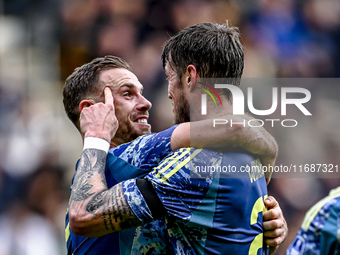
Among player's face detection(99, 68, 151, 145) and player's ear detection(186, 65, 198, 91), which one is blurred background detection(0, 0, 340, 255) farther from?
player's ear detection(186, 65, 198, 91)

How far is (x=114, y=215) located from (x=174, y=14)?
4775 millimetres

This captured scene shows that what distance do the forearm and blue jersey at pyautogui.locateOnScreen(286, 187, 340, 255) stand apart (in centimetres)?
83

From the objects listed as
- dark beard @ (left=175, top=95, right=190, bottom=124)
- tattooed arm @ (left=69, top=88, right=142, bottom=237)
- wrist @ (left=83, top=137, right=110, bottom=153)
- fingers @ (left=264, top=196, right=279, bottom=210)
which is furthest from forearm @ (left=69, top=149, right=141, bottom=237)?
fingers @ (left=264, top=196, right=279, bottom=210)

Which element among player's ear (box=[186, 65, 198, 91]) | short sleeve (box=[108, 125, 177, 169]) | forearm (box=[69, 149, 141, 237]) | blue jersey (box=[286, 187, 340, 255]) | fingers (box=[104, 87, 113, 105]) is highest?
player's ear (box=[186, 65, 198, 91])

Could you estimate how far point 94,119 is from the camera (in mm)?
2678

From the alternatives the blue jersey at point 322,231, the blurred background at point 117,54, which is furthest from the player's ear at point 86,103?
the blurred background at point 117,54

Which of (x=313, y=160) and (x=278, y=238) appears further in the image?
(x=313, y=160)

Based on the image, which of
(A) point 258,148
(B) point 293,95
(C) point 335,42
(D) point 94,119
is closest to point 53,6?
(B) point 293,95

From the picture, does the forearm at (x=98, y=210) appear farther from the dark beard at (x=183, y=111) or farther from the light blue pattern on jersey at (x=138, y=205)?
the dark beard at (x=183, y=111)

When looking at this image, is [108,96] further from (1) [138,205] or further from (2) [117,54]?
(2) [117,54]

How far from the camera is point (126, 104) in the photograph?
3047mm

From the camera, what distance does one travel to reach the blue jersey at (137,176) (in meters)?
2.45

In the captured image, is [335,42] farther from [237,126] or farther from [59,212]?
[237,126]

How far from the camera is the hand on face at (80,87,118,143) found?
2600 millimetres
